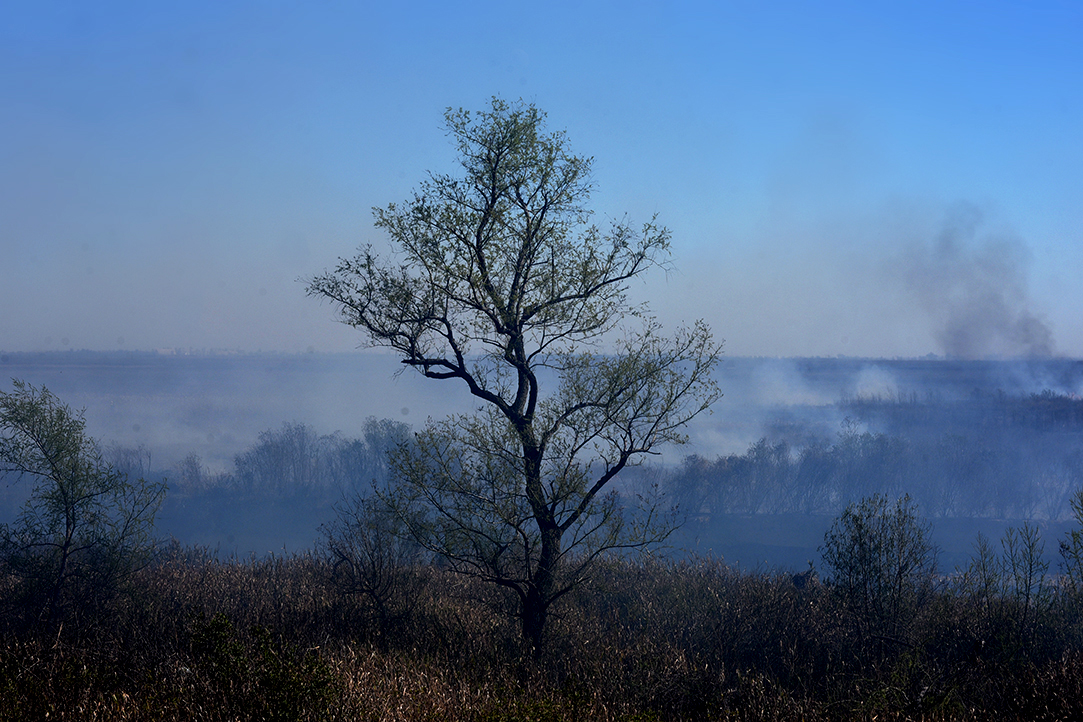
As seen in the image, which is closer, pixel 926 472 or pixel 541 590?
pixel 541 590

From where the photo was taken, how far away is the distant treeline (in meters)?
79.2

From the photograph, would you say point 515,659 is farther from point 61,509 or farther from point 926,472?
point 926,472

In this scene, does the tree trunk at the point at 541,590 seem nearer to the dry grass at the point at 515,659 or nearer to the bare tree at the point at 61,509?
the dry grass at the point at 515,659

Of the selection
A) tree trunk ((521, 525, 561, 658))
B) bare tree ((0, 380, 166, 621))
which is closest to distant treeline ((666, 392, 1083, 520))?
bare tree ((0, 380, 166, 621))

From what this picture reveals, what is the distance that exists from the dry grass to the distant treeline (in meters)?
59.8

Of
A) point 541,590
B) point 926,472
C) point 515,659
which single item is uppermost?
point 541,590

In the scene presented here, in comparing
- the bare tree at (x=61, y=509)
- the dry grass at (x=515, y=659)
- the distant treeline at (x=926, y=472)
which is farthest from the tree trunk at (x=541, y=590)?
the distant treeline at (x=926, y=472)

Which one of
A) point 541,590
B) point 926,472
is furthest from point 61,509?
point 926,472

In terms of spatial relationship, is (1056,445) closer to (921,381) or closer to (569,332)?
(921,381)

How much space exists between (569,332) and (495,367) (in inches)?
62.4

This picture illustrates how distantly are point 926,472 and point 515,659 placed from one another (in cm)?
8665

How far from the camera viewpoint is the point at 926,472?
278ft

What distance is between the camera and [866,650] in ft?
47.6

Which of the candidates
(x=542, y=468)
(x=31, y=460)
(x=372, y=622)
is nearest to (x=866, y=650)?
(x=542, y=468)
